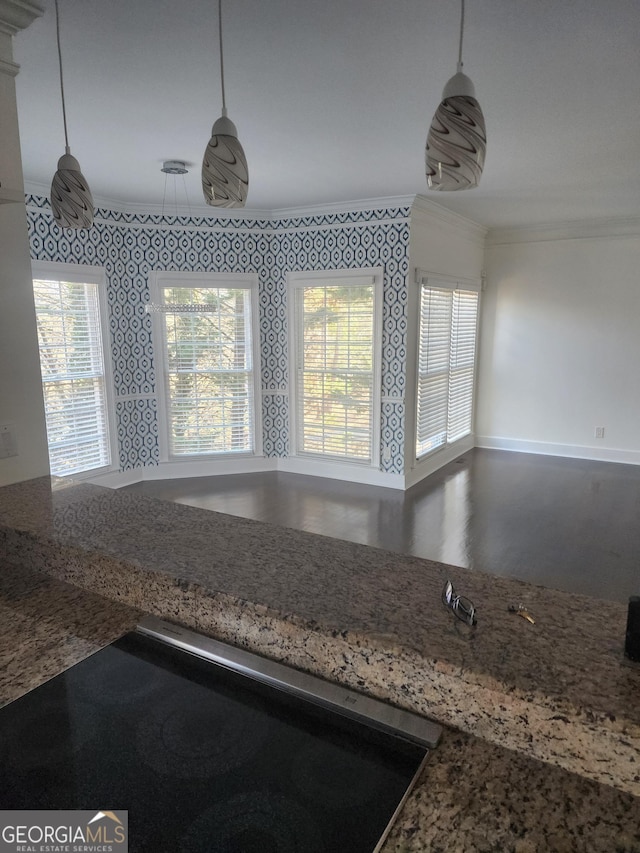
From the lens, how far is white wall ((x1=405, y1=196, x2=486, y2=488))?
208 inches

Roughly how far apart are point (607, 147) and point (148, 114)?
9.06ft

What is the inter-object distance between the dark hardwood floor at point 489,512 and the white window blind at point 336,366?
481 mm

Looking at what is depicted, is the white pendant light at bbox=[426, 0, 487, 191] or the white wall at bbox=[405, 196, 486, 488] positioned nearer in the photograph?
the white pendant light at bbox=[426, 0, 487, 191]

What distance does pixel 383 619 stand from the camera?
3.47 feet

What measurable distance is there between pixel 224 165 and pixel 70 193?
75cm

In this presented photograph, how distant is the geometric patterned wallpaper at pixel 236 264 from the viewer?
5.27 m

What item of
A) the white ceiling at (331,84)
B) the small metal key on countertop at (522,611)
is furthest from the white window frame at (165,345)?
the small metal key on countertop at (522,611)

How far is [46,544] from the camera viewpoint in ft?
4.95

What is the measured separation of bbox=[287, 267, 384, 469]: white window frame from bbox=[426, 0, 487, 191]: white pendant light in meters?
4.08

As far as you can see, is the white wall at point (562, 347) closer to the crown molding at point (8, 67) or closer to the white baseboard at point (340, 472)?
the white baseboard at point (340, 472)

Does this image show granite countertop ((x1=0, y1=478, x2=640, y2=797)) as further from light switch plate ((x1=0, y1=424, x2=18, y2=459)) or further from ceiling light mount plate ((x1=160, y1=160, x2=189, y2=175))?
ceiling light mount plate ((x1=160, y1=160, x2=189, y2=175))

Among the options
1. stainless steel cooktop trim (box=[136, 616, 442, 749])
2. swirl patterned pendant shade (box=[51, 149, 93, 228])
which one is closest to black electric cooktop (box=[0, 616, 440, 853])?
stainless steel cooktop trim (box=[136, 616, 442, 749])

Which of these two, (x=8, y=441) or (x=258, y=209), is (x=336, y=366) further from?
(x=8, y=441)

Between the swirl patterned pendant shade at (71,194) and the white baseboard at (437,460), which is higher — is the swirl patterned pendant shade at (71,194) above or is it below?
above
